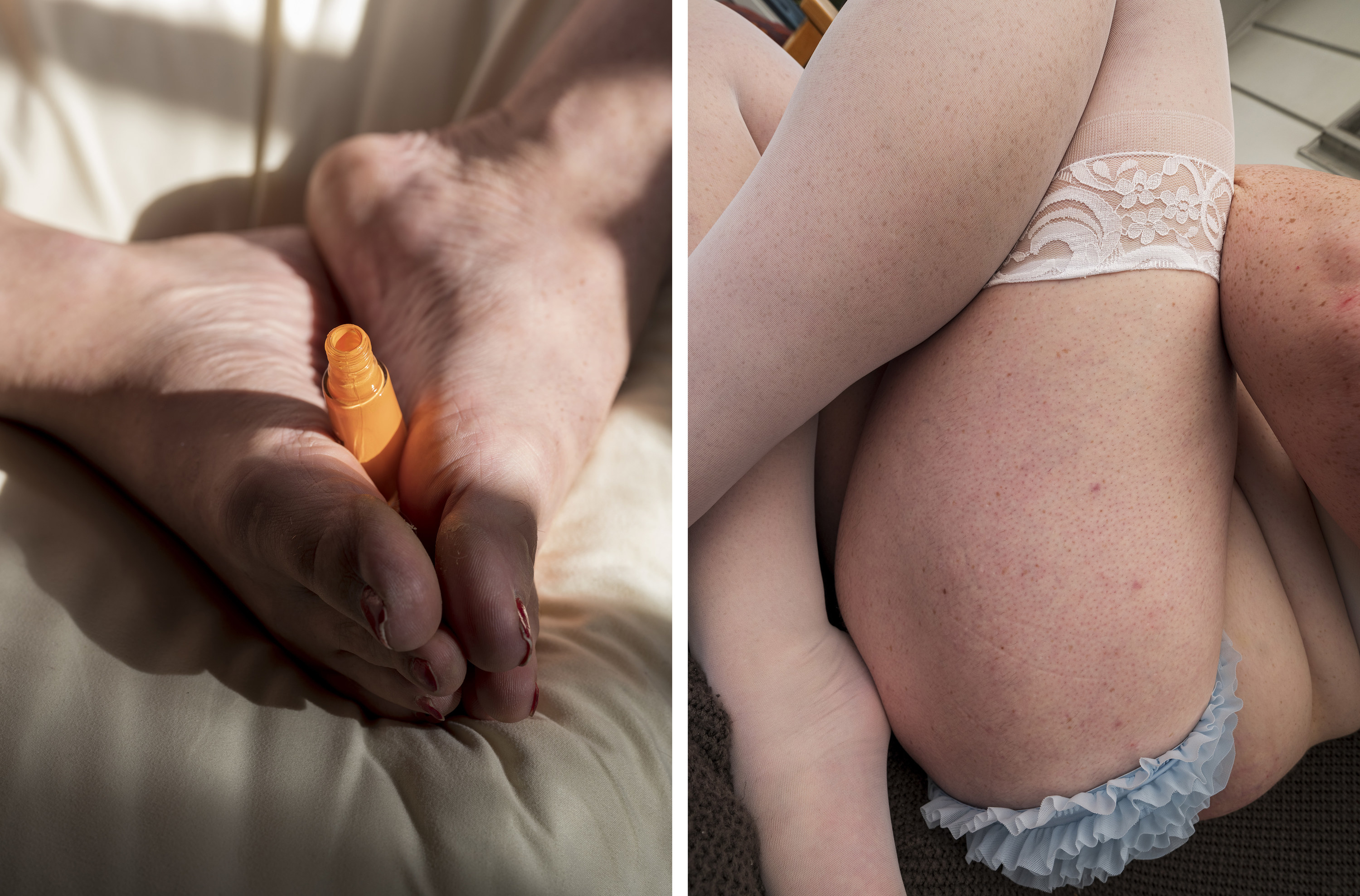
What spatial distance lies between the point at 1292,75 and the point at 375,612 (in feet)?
1.44

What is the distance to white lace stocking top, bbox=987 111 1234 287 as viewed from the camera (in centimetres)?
30

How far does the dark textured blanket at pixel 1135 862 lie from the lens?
314mm

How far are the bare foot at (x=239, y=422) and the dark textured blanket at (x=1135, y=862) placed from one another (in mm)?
110

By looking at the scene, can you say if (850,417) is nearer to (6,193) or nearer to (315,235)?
(315,235)

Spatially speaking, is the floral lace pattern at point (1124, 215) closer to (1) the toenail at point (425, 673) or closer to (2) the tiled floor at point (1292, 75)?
(2) the tiled floor at point (1292, 75)

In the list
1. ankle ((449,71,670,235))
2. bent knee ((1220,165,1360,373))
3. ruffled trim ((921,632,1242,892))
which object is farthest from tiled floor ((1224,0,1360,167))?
ankle ((449,71,670,235))

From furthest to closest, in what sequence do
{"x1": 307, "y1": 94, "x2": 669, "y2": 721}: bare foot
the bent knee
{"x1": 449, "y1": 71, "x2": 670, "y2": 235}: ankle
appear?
{"x1": 449, "y1": 71, "x2": 670, "y2": 235}: ankle < {"x1": 307, "y1": 94, "x2": 669, "y2": 721}: bare foot < the bent knee

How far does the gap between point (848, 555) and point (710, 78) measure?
0.71ft

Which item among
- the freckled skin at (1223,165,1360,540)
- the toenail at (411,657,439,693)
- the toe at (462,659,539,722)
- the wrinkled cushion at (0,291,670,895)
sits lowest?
the wrinkled cushion at (0,291,670,895)

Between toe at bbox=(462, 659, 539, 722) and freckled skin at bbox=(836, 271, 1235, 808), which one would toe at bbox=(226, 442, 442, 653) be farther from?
freckled skin at bbox=(836, 271, 1235, 808)

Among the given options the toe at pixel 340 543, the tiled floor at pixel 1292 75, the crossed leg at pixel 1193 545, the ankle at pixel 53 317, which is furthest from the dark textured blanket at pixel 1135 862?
the ankle at pixel 53 317

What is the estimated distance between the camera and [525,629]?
12.8 inches

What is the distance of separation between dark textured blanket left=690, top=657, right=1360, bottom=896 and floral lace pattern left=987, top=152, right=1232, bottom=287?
209 millimetres

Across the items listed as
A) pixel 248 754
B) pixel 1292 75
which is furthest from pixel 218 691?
pixel 1292 75
